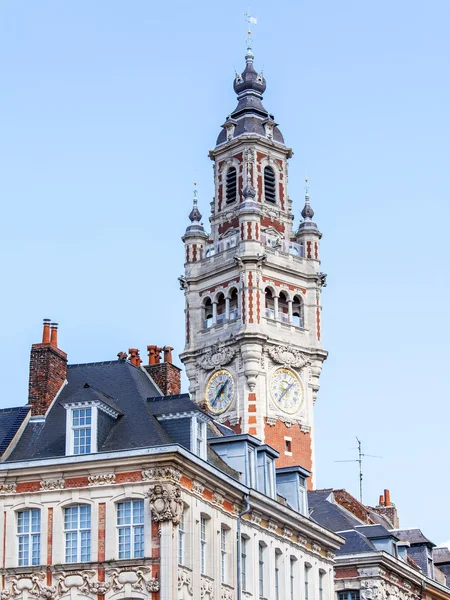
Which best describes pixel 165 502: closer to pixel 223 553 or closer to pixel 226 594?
pixel 223 553

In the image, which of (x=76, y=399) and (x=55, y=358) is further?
(x=55, y=358)

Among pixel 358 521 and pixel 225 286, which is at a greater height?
pixel 225 286

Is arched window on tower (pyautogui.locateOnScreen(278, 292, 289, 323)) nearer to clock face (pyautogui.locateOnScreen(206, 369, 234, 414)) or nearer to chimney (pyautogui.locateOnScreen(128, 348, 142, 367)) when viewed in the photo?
clock face (pyautogui.locateOnScreen(206, 369, 234, 414))

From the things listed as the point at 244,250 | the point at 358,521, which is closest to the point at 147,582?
the point at 358,521

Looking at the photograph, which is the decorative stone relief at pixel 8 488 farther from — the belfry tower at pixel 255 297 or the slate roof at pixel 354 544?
the belfry tower at pixel 255 297

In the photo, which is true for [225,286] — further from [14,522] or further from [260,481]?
[14,522]

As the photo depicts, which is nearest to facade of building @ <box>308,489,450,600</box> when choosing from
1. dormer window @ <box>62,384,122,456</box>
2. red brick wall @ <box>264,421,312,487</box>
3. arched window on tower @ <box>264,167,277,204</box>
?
red brick wall @ <box>264,421,312,487</box>

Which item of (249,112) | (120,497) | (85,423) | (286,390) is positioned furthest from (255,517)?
(249,112)

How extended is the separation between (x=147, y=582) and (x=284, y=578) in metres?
10.5

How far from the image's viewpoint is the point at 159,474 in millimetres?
44188

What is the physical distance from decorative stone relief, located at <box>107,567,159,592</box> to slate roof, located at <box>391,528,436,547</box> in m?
33.3

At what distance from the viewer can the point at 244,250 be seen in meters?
96.6

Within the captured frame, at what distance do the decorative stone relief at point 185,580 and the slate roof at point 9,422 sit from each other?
740 cm

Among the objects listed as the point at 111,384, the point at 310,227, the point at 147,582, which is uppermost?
the point at 310,227
